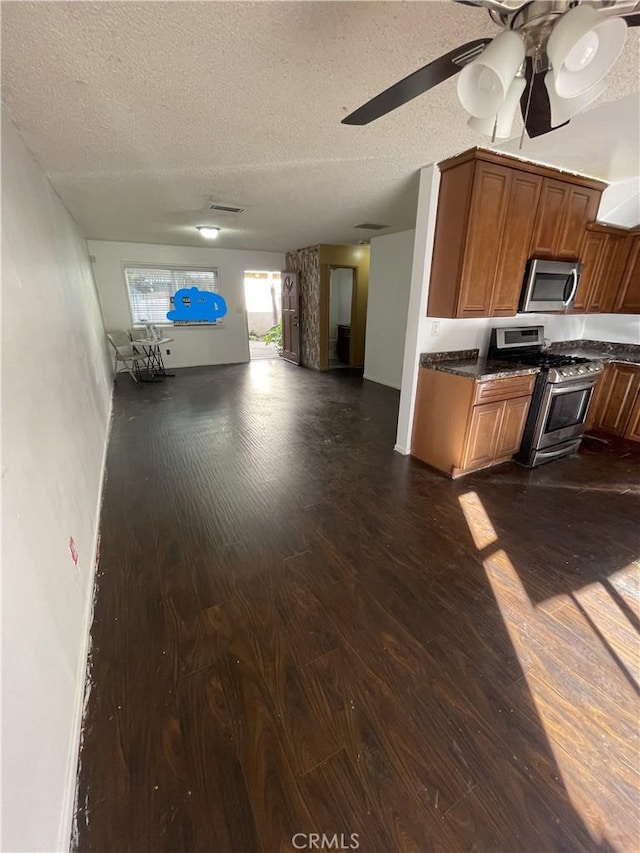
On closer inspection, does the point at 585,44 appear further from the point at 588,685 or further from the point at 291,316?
the point at 291,316

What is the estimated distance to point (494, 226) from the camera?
262 centimetres

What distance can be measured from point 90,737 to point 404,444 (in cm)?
290

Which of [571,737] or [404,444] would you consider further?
Answer: [404,444]

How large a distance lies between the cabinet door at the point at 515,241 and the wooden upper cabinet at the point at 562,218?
111 millimetres

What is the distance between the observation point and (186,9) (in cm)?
115

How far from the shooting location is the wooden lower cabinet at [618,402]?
11.9 ft

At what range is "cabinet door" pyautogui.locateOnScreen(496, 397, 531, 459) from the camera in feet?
9.81

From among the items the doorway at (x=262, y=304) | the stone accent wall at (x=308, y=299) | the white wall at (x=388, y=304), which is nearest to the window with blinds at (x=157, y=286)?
the stone accent wall at (x=308, y=299)

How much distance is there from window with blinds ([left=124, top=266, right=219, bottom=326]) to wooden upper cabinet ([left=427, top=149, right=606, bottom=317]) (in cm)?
541

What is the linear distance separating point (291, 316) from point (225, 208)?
3.69m

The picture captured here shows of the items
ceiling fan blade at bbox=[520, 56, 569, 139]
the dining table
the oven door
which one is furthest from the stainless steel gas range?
the dining table

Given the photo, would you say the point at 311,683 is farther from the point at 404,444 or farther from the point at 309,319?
the point at 309,319

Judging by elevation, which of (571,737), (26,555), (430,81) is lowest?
(571,737)

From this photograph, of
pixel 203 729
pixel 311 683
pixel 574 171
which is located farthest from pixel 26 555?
pixel 574 171
